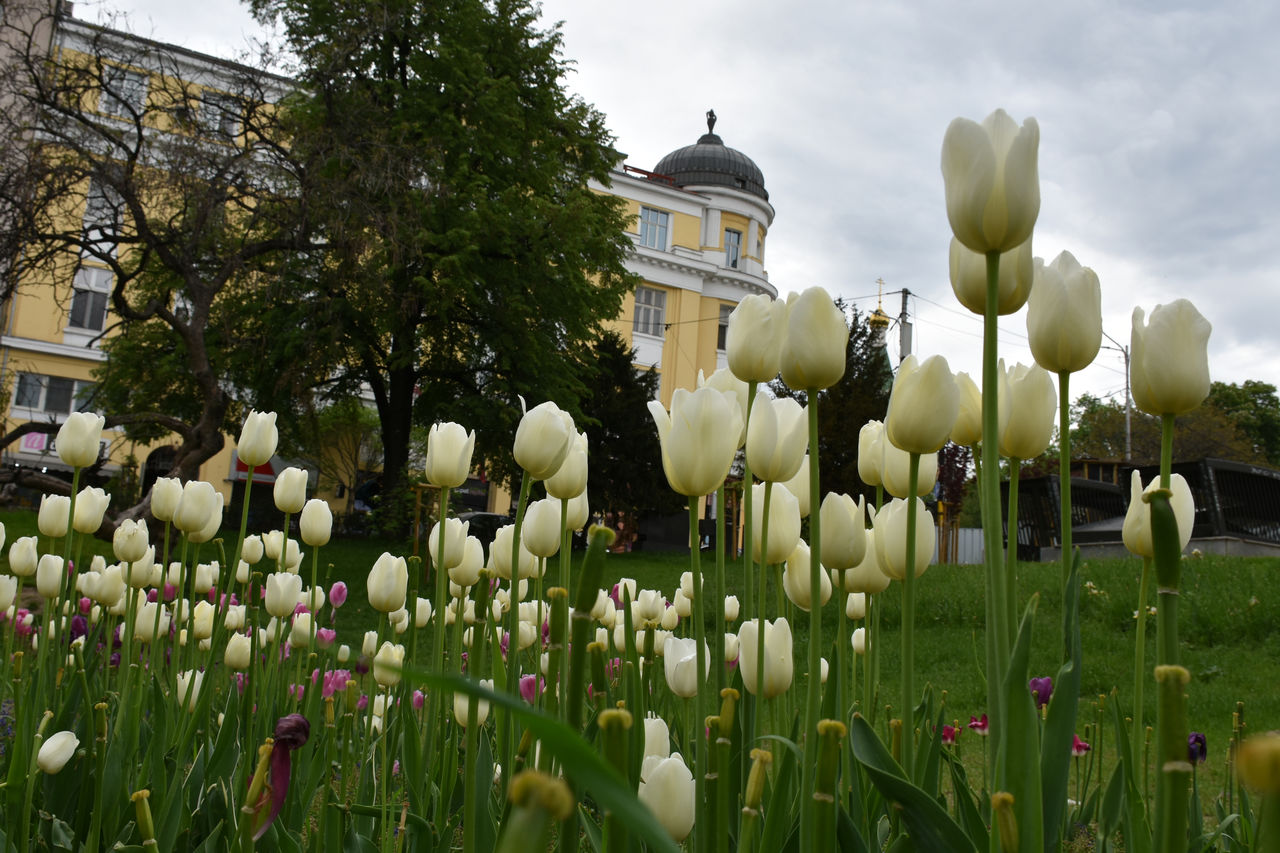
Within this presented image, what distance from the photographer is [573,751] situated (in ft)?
1.11

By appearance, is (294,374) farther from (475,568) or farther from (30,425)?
(475,568)

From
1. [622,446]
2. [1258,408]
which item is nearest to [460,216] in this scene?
[622,446]

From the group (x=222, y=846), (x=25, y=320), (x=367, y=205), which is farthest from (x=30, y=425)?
(x=25, y=320)

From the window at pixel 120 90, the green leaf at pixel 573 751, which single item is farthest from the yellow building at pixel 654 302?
the green leaf at pixel 573 751

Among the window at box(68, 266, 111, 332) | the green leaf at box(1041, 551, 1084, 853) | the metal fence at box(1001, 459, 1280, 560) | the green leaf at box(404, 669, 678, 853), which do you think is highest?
the window at box(68, 266, 111, 332)

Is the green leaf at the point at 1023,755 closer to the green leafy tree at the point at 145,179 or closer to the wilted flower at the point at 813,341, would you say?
the wilted flower at the point at 813,341

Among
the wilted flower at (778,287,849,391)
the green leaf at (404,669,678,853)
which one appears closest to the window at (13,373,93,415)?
the wilted flower at (778,287,849,391)

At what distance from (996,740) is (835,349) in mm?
449

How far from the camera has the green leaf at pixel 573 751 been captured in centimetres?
33

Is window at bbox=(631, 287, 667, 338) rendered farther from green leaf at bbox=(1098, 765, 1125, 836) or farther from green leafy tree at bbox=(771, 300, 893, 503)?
green leaf at bbox=(1098, 765, 1125, 836)

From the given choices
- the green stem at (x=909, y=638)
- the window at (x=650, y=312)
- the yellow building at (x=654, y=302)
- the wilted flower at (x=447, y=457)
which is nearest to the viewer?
the green stem at (x=909, y=638)

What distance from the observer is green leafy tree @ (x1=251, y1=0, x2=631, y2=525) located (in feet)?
44.4

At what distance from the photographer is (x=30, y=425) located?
288 inches

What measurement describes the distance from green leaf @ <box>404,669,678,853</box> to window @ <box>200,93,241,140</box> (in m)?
11.9
